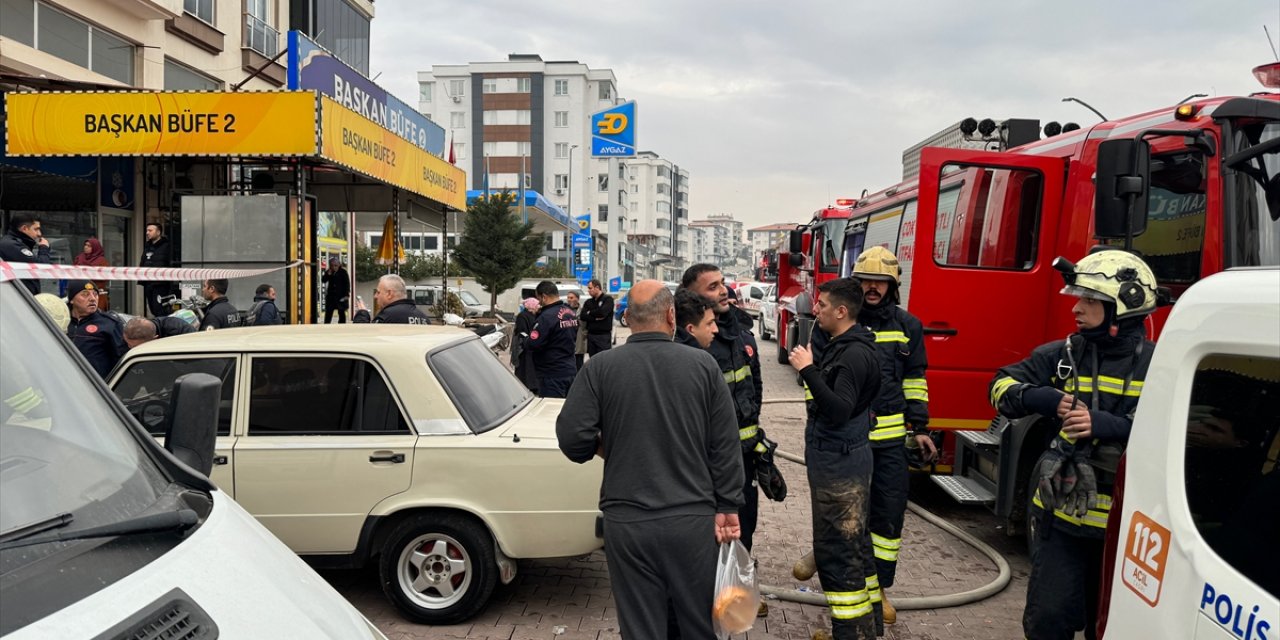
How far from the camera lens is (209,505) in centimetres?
222

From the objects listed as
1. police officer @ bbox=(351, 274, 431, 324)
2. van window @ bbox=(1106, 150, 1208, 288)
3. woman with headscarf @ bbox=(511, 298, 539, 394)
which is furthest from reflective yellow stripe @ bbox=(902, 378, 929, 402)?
woman with headscarf @ bbox=(511, 298, 539, 394)

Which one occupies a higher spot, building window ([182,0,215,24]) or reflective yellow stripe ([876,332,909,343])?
building window ([182,0,215,24])

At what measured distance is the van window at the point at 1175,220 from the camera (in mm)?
5086

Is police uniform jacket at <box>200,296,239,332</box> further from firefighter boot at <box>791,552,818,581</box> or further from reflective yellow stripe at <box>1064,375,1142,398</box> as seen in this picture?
reflective yellow stripe at <box>1064,375,1142,398</box>

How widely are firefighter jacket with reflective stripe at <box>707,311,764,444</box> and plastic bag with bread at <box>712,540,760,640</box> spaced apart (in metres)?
1.42

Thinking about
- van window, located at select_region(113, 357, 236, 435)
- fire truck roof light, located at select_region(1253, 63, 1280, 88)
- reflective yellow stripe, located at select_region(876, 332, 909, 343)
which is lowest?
van window, located at select_region(113, 357, 236, 435)

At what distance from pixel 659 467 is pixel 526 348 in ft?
19.1

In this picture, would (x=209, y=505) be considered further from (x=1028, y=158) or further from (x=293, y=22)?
(x=293, y=22)

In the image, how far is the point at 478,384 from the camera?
5129 mm

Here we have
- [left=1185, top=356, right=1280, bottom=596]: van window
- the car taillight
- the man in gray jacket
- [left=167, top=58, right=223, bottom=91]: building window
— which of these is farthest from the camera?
[left=167, top=58, right=223, bottom=91]: building window

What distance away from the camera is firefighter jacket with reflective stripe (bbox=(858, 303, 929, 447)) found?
4.72 metres

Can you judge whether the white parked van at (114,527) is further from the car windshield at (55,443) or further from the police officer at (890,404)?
the police officer at (890,404)

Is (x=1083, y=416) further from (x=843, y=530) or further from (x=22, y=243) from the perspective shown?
(x=22, y=243)

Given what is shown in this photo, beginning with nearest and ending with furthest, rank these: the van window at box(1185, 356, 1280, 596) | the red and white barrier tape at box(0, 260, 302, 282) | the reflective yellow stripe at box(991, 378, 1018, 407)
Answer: the van window at box(1185, 356, 1280, 596), the red and white barrier tape at box(0, 260, 302, 282), the reflective yellow stripe at box(991, 378, 1018, 407)
